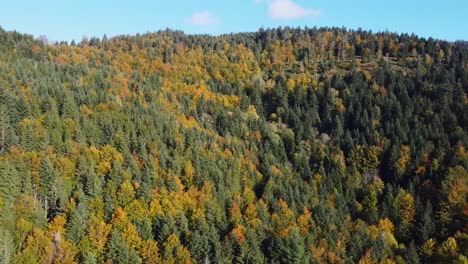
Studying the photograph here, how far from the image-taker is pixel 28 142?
364ft

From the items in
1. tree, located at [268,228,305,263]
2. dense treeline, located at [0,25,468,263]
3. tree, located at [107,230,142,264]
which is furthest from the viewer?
dense treeline, located at [0,25,468,263]

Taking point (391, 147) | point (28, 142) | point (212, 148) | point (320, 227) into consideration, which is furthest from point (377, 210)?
point (28, 142)

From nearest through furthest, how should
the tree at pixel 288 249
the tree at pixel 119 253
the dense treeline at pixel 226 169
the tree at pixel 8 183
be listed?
the tree at pixel 119 253 < the tree at pixel 288 249 < the tree at pixel 8 183 < the dense treeline at pixel 226 169

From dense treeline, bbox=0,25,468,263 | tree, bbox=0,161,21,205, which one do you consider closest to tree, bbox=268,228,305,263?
dense treeline, bbox=0,25,468,263

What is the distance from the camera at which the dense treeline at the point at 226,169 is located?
90.1m

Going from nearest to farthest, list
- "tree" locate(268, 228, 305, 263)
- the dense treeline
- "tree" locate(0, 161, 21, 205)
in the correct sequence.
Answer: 1. "tree" locate(268, 228, 305, 263)
2. "tree" locate(0, 161, 21, 205)
3. the dense treeline

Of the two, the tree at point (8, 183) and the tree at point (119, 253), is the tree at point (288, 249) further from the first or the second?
the tree at point (8, 183)

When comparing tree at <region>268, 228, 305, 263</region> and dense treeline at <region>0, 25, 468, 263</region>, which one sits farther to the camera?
dense treeline at <region>0, 25, 468, 263</region>

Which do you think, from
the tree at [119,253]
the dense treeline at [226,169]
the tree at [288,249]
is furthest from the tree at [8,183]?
the tree at [288,249]

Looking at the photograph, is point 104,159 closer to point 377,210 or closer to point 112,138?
point 112,138

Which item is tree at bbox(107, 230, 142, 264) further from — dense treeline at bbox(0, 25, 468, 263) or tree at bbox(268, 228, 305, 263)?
tree at bbox(268, 228, 305, 263)

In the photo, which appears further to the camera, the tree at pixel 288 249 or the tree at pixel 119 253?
the tree at pixel 288 249

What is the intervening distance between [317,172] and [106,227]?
78.2 m

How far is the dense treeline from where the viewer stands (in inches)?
3546
